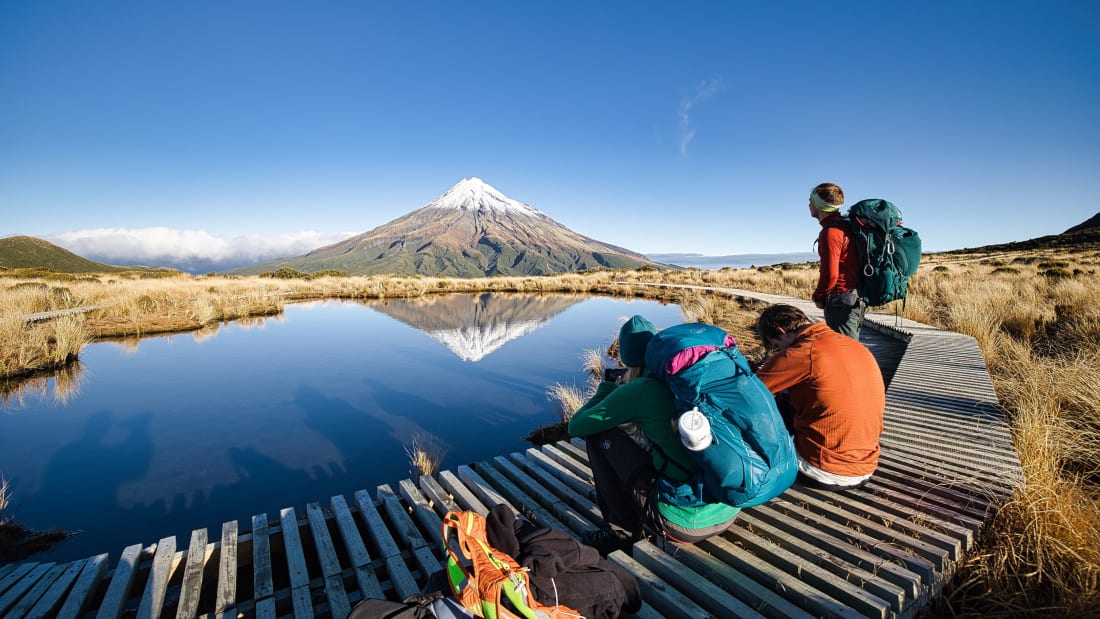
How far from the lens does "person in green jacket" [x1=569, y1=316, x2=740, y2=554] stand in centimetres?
231

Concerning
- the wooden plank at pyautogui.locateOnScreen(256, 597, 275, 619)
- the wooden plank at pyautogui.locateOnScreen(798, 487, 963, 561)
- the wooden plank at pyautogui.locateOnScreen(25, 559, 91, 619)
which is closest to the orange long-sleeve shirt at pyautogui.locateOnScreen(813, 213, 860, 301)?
the wooden plank at pyautogui.locateOnScreen(798, 487, 963, 561)

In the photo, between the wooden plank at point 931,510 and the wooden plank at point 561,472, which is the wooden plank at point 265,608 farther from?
the wooden plank at point 931,510

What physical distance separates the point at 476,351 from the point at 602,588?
10838 millimetres

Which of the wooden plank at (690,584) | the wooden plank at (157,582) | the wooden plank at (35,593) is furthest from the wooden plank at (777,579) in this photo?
the wooden plank at (35,593)

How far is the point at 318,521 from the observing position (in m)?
3.38

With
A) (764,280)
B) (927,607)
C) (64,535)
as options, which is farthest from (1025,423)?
(764,280)

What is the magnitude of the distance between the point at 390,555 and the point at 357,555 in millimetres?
215

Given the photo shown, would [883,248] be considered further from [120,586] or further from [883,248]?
[120,586]

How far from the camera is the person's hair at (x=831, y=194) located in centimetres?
414

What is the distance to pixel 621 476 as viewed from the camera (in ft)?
8.68

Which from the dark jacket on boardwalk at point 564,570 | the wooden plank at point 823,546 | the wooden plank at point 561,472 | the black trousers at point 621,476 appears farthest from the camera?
the wooden plank at point 561,472

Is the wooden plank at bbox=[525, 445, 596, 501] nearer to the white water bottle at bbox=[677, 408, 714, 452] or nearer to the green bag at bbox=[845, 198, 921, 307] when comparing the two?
the white water bottle at bbox=[677, 408, 714, 452]

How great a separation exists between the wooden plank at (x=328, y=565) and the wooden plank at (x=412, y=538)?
42 cm

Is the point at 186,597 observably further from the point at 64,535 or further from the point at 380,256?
the point at 380,256
